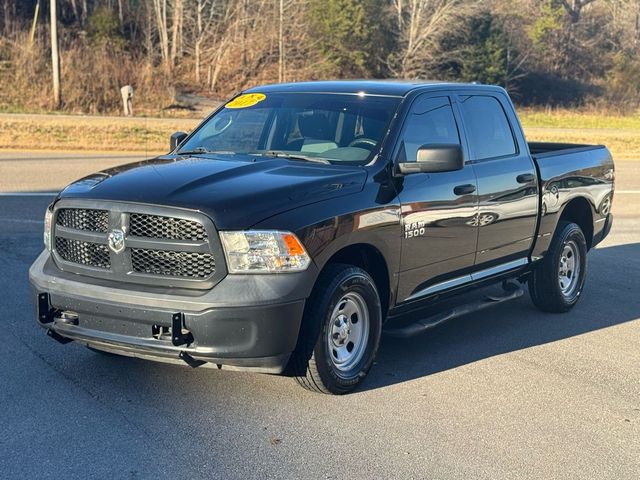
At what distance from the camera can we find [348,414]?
4.80m

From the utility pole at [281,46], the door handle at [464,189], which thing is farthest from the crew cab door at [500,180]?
the utility pole at [281,46]

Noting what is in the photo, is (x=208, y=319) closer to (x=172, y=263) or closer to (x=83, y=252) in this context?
(x=172, y=263)

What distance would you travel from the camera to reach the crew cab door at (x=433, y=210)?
5516 millimetres

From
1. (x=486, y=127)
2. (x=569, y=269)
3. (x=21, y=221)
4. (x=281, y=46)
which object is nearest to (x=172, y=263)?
(x=486, y=127)

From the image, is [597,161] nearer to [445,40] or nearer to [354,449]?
[354,449]

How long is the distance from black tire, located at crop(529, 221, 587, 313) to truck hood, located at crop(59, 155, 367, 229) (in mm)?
2757

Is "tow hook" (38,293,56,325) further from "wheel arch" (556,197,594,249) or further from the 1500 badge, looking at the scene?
"wheel arch" (556,197,594,249)

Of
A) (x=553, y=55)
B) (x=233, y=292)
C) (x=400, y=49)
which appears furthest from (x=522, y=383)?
(x=553, y=55)

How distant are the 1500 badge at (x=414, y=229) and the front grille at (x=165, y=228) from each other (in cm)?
151

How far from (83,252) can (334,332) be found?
5.13ft

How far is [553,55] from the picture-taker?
6925 cm

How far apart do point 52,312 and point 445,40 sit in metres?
50.8

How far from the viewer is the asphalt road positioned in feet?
13.6

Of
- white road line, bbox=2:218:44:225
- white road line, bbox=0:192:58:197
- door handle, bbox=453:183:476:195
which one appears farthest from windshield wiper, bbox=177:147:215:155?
white road line, bbox=0:192:58:197
